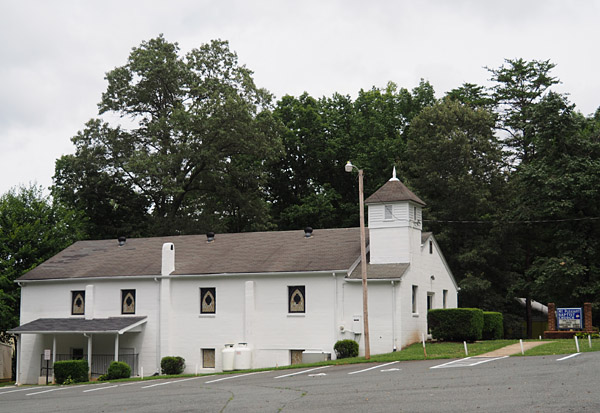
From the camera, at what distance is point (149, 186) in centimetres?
5809

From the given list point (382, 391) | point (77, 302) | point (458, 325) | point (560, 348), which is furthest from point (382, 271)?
point (77, 302)

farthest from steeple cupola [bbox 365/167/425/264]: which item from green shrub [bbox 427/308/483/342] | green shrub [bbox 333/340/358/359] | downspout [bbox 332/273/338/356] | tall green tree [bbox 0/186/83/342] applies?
tall green tree [bbox 0/186/83/342]

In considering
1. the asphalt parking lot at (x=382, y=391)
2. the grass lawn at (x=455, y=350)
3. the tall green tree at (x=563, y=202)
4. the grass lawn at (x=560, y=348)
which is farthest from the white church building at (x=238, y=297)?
the asphalt parking lot at (x=382, y=391)

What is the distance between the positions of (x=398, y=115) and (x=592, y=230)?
67.7 feet

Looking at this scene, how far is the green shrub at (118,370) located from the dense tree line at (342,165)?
13.5 meters

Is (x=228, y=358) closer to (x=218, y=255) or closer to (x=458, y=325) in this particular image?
(x=218, y=255)

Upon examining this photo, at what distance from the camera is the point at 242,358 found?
38281 millimetres

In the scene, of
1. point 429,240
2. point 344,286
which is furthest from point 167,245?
point 429,240

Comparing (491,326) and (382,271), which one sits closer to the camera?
(382,271)

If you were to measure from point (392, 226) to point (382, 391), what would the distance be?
62.4 ft

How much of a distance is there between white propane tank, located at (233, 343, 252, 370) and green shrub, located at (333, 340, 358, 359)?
488 cm

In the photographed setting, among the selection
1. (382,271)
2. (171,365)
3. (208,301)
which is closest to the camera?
(382,271)

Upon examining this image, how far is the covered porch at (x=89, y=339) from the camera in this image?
134ft

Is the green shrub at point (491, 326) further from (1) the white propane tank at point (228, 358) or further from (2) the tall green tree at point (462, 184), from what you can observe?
(1) the white propane tank at point (228, 358)
